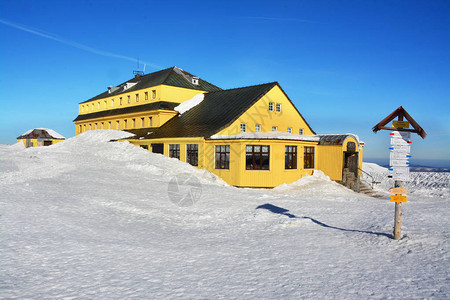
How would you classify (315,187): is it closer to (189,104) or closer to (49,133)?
(189,104)

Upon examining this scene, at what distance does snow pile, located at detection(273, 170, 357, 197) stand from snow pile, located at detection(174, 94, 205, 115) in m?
14.8

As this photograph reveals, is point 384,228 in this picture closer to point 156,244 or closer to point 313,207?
point 313,207

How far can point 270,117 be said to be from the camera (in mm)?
29203

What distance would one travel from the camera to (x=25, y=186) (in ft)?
52.3

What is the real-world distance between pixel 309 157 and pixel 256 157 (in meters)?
5.46

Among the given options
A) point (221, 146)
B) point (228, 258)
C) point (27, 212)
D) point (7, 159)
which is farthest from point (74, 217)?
point (7, 159)

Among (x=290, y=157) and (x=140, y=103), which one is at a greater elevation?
(x=140, y=103)

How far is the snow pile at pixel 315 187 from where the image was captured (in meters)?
22.5

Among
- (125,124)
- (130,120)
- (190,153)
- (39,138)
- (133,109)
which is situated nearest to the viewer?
(190,153)

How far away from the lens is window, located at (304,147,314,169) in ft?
87.5

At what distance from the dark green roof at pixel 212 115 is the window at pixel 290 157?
15.9 feet

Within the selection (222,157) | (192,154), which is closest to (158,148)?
(192,154)

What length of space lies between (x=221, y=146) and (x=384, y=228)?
1508cm

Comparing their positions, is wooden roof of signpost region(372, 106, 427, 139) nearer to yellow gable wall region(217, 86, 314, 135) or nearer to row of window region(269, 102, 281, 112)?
yellow gable wall region(217, 86, 314, 135)
